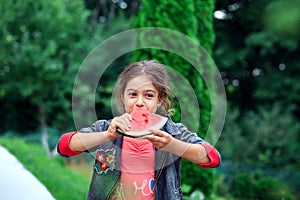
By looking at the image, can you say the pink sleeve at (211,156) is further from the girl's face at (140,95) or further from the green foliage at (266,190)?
the green foliage at (266,190)

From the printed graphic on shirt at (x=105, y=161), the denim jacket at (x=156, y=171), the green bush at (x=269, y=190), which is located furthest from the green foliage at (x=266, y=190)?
the printed graphic on shirt at (x=105, y=161)

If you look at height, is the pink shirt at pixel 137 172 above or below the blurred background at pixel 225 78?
below

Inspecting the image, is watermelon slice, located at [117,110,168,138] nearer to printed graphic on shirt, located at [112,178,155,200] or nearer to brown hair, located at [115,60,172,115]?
brown hair, located at [115,60,172,115]

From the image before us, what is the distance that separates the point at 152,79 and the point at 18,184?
2.44 metres

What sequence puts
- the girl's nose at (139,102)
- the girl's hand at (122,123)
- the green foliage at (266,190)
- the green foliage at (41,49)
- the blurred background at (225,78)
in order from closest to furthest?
1. the girl's hand at (122,123)
2. the girl's nose at (139,102)
3. the green foliage at (266,190)
4. the blurred background at (225,78)
5. the green foliage at (41,49)

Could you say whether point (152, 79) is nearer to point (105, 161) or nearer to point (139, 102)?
point (139, 102)

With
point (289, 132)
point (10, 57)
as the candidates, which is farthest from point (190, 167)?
point (10, 57)

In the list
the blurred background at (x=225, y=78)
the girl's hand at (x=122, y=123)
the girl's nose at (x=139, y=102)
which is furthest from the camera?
the blurred background at (x=225, y=78)

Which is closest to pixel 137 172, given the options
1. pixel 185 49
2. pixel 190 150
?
pixel 190 150

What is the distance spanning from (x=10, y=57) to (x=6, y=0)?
1.68 metres

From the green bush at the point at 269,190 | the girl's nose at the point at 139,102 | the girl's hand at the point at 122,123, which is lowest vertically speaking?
the girl's hand at the point at 122,123

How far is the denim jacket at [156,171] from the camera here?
2119mm

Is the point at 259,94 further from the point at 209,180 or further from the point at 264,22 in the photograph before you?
the point at 209,180

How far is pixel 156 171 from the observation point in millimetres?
2156
